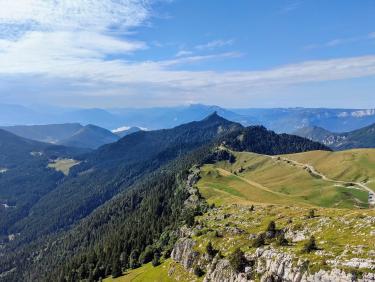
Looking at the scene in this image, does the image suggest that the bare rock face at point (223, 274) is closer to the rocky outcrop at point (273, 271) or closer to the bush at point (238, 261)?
the rocky outcrop at point (273, 271)

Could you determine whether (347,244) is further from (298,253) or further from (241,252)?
(241,252)

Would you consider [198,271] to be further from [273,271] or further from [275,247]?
[273,271]

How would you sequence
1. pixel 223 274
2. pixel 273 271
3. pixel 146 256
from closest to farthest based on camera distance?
pixel 273 271
pixel 223 274
pixel 146 256

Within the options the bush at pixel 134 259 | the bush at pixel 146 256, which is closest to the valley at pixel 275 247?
the bush at pixel 146 256

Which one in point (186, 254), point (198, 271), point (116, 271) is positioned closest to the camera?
point (198, 271)

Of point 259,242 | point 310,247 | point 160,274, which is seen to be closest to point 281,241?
point 259,242

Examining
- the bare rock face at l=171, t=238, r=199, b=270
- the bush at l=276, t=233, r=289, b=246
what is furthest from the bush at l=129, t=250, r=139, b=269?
the bush at l=276, t=233, r=289, b=246
